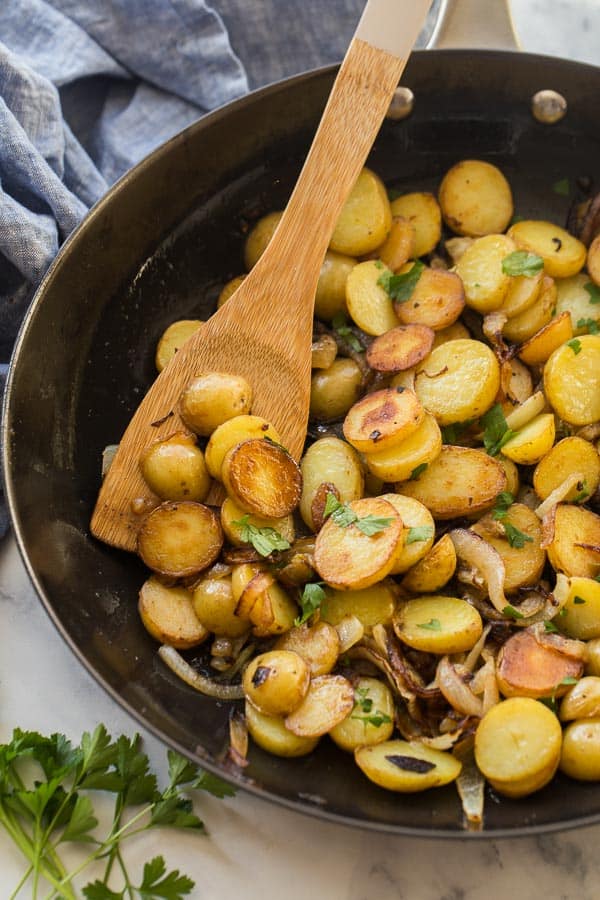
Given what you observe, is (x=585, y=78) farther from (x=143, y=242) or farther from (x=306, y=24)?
(x=143, y=242)

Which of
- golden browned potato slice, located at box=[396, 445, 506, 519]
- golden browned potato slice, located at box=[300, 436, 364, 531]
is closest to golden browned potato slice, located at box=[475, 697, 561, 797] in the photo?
golden browned potato slice, located at box=[396, 445, 506, 519]

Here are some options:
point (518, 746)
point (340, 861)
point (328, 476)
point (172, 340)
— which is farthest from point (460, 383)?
point (340, 861)

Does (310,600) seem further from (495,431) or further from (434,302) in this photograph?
(434,302)

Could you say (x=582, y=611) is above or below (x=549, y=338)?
below

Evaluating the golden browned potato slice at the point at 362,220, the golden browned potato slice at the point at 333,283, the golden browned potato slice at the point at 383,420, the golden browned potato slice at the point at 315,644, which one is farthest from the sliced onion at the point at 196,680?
the golden browned potato slice at the point at 362,220

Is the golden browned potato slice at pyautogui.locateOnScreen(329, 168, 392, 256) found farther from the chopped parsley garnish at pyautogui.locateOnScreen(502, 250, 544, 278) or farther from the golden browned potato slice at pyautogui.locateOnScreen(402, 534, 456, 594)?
the golden browned potato slice at pyautogui.locateOnScreen(402, 534, 456, 594)

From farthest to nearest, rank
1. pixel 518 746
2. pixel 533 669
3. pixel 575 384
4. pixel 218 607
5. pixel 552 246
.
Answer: pixel 552 246
pixel 575 384
pixel 218 607
pixel 533 669
pixel 518 746
